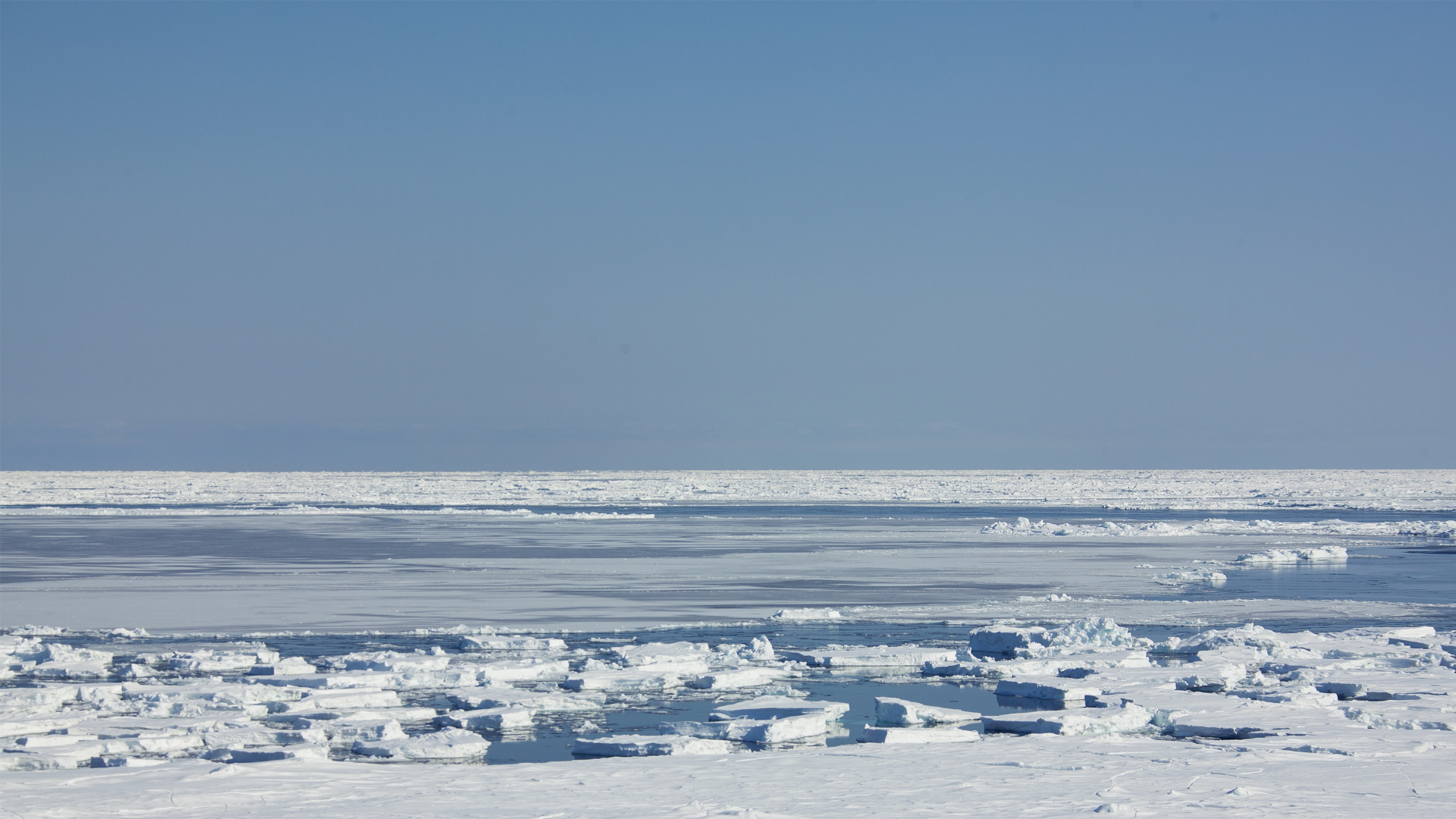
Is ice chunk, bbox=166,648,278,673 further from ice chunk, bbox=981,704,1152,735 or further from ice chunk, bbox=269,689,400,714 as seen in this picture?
ice chunk, bbox=981,704,1152,735

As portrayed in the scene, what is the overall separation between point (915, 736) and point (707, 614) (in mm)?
6869

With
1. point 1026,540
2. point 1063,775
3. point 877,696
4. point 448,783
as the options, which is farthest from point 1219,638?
point 1026,540

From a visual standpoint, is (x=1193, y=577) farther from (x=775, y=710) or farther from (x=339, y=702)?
(x=339, y=702)

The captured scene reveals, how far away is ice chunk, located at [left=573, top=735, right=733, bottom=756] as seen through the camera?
7.79 m

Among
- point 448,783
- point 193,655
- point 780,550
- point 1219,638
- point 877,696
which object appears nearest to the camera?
point 448,783

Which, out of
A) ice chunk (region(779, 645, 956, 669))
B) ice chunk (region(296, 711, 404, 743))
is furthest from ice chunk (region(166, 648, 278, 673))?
ice chunk (region(779, 645, 956, 669))

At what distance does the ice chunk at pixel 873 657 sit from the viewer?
36.8 feet

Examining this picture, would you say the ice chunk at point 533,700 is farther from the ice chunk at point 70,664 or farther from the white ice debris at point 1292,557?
the white ice debris at point 1292,557

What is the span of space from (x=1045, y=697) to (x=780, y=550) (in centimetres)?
1544

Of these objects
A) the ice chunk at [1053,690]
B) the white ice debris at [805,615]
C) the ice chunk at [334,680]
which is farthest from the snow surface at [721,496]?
the ice chunk at [1053,690]

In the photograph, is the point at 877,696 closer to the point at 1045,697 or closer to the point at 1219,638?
the point at 1045,697

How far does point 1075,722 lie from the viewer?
28.1 feet

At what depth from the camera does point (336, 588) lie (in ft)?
57.7

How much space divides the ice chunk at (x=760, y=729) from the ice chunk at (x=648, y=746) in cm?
26
